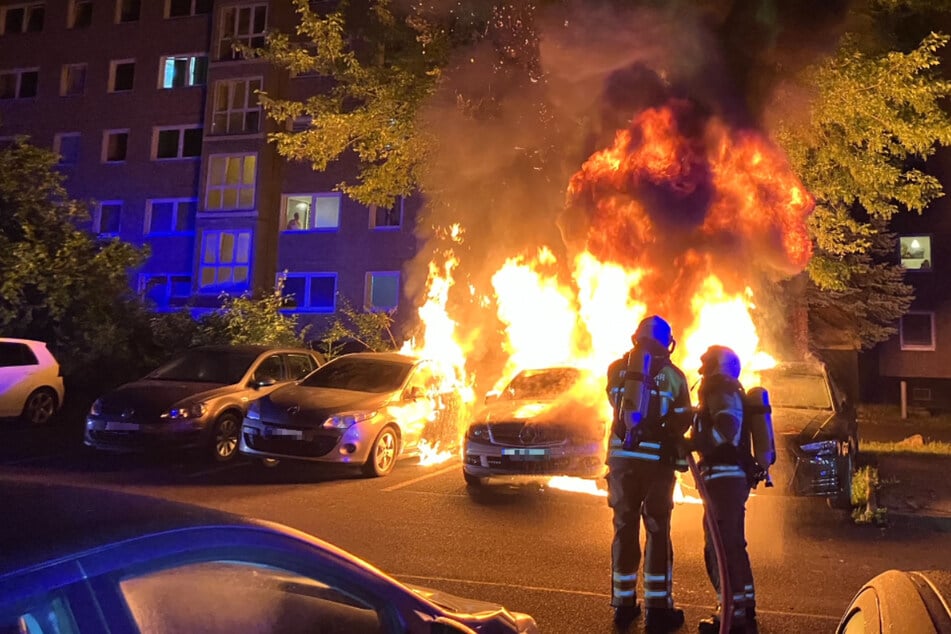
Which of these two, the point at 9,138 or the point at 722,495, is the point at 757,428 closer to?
the point at 722,495

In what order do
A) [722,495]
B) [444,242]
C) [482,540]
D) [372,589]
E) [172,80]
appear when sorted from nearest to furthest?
Answer: [372,589], [722,495], [482,540], [444,242], [172,80]

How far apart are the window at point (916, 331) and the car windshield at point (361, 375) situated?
2187cm

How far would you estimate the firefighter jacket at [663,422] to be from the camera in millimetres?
4746

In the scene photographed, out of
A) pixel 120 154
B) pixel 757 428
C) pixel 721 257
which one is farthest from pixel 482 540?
pixel 120 154

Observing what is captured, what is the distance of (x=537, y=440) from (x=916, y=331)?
2253 centimetres

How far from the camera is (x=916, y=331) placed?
83.4 ft

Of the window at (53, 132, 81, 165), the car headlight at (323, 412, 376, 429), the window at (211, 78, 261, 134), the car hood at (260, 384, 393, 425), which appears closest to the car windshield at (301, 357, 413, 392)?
the car hood at (260, 384, 393, 425)

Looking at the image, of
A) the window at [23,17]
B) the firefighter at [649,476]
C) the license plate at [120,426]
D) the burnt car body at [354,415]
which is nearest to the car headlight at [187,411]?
the license plate at [120,426]

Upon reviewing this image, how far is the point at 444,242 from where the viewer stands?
14.9 m

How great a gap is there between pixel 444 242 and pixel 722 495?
35.4ft

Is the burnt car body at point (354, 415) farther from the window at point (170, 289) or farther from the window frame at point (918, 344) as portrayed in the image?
the window frame at point (918, 344)

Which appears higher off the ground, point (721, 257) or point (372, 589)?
point (721, 257)

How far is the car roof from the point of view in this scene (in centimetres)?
158

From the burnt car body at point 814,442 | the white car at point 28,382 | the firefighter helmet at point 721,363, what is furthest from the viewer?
the white car at point 28,382
